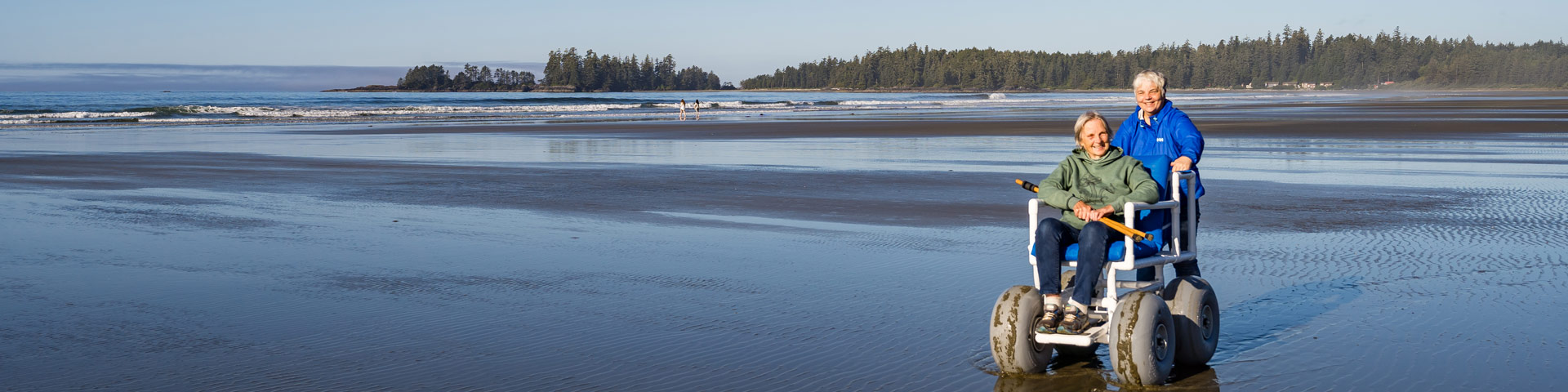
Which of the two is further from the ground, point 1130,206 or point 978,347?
point 1130,206

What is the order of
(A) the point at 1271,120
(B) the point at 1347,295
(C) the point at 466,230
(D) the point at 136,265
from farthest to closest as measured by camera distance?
(A) the point at 1271,120 → (C) the point at 466,230 → (D) the point at 136,265 → (B) the point at 1347,295

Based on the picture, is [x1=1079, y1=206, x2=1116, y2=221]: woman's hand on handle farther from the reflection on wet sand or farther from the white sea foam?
the white sea foam

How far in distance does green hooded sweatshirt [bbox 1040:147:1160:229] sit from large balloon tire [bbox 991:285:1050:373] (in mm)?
360

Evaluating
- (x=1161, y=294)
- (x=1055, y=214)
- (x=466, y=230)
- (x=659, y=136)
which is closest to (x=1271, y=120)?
(x=659, y=136)

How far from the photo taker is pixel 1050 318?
4730mm

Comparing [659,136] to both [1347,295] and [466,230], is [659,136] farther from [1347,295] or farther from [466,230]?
[1347,295]

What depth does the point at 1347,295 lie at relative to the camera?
21.7 feet

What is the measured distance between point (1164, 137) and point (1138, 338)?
48.9 inches

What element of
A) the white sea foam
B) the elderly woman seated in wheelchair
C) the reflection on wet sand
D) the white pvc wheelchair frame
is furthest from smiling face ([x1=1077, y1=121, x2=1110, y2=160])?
the white sea foam

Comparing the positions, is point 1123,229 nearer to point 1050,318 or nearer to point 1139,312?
point 1139,312

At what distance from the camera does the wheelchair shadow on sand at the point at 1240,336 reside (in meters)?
4.82

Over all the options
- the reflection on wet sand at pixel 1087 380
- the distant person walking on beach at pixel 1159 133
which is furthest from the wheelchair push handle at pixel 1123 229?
the distant person walking on beach at pixel 1159 133

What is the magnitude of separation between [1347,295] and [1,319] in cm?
675

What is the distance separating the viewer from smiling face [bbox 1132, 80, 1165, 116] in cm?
545
